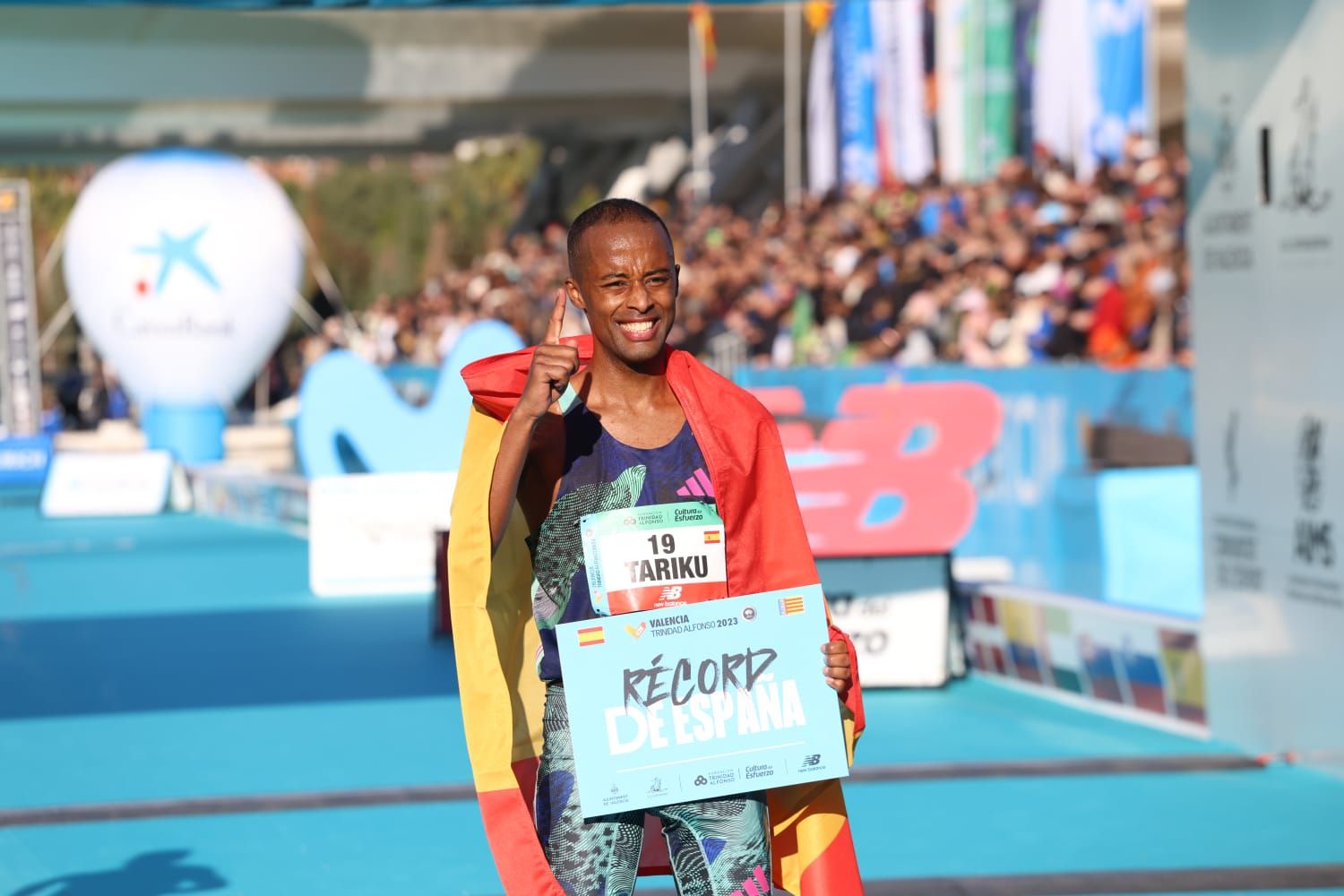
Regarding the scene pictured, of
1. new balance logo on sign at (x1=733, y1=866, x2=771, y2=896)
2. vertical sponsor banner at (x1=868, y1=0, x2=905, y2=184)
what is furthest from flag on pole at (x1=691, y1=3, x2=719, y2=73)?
new balance logo on sign at (x1=733, y1=866, x2=771, y2=896)

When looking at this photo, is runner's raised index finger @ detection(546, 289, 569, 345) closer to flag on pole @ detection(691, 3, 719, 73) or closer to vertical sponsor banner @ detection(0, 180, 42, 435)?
vertical sponsor banner @ detection(0, 180, 42, 435)

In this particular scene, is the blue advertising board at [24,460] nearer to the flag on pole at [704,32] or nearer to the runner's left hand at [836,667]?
the flag on pole at [704,32]

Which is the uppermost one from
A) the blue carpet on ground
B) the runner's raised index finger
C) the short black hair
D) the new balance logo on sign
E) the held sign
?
the short black hair

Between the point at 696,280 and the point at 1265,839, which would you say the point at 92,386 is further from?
the point at 1265,839

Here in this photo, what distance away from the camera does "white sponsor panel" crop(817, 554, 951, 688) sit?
9023 millimetres

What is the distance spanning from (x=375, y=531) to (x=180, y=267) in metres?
10.4

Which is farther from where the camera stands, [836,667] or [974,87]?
[974,87]

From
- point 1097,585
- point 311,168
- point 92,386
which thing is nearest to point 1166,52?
point 92,386

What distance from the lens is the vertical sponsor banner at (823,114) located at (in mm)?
27750

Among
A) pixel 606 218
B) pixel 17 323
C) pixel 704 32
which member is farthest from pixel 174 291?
pixel 606 218

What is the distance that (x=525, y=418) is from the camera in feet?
11.1

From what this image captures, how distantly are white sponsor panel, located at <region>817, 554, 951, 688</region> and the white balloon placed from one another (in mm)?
15408

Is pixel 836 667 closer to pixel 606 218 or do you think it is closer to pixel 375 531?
pixel 606 218

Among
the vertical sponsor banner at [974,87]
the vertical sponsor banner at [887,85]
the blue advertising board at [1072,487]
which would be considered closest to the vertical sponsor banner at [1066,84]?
the vertical sponsor banner at [974,87]
